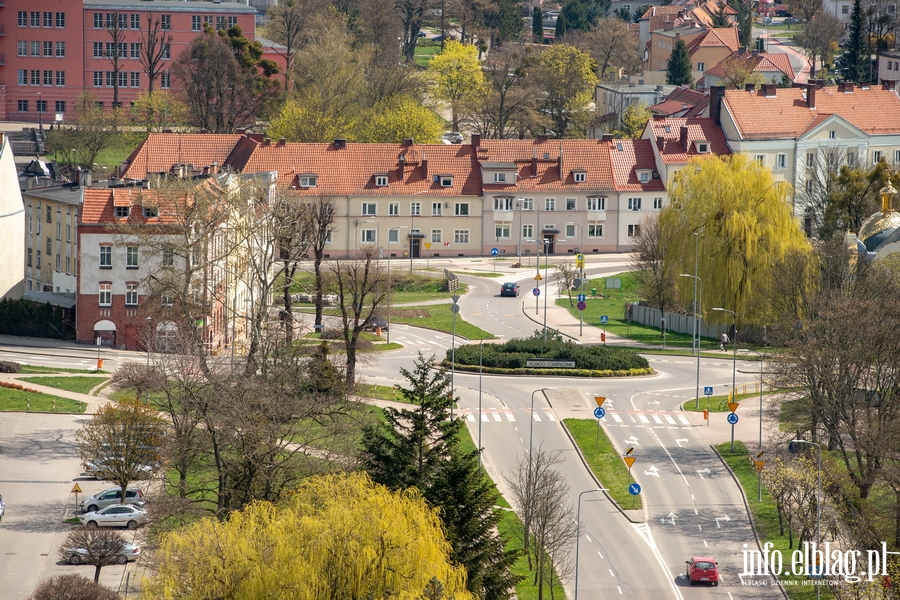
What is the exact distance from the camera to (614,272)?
119m

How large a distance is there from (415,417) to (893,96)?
91896 millimetres

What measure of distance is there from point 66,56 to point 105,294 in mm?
71186

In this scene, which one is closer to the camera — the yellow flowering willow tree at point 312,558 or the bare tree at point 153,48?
the yellow flowering willow tree at point 312,558

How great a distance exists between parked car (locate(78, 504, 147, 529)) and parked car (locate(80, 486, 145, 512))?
79 centimetres

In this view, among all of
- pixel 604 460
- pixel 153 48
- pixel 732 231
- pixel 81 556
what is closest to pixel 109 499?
pixel 81 556

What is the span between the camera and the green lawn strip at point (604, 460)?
232 feet

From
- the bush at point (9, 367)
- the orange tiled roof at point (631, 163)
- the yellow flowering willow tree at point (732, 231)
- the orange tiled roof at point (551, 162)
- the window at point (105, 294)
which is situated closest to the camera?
the bush at point (9, 367)

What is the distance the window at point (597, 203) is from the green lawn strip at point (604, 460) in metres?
48.4

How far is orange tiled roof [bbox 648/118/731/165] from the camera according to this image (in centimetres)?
12900

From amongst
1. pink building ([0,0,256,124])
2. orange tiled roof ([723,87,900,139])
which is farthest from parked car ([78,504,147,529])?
pink building ([0,0,256,124])

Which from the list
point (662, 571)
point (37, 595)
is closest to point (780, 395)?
point (662, 571)

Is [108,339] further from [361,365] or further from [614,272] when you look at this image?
[614,272]

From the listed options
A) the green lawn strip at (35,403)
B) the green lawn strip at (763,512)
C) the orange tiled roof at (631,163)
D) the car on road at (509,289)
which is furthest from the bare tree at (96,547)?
the orange tiled roof at (631,163)

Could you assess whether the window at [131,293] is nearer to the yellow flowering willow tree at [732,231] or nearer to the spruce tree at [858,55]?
the yellow flowering willow tree at [732,231]
